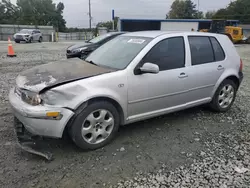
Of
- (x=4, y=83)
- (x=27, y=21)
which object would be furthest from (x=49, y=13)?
(x=4, y=83)

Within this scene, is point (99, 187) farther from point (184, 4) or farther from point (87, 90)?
point (184, 4)

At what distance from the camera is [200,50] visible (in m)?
4.15

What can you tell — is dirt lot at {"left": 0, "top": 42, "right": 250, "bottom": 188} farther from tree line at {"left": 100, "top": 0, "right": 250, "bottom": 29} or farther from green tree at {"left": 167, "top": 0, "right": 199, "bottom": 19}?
green tree at {"left": 167, "top": 0, "right": 199, "bottom": 19}

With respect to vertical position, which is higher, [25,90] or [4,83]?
[25,90]

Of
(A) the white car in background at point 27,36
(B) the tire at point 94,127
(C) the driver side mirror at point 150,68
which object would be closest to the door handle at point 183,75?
(C) the driver side mirror at point 150,68

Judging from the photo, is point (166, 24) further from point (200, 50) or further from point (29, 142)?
point (29, 142)

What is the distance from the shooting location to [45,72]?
337 cm

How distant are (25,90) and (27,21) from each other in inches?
2892

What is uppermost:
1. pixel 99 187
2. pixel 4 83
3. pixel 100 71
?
pixel 100 71

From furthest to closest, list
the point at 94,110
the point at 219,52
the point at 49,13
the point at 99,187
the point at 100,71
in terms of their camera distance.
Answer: the point at 49,13, the point at 219,52, the point at 100,71, the point at 94,110, the point at 99,187

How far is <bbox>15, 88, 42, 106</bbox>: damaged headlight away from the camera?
2850 mm

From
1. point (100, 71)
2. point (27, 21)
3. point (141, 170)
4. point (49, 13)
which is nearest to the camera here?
point (141, 170)

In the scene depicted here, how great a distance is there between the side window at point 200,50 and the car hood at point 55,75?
5.18 ft

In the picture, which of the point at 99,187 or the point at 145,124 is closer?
the point at 99,187
